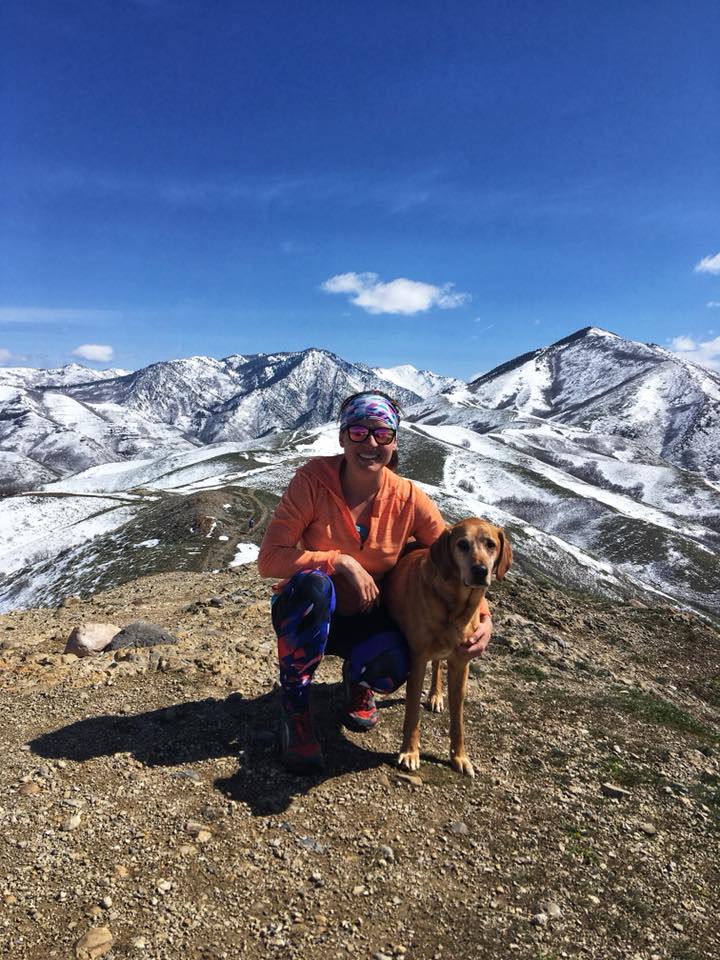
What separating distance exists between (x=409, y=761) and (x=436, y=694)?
1.80 meters

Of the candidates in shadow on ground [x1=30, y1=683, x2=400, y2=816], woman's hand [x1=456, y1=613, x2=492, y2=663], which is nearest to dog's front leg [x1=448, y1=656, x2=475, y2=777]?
woman's hand [x1=456, y1=613, x2=492, y2=663]

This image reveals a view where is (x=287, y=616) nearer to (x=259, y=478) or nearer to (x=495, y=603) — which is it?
(x=495, y=603)

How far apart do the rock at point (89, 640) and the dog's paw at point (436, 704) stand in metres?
5.72

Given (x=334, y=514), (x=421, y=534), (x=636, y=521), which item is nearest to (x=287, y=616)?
(x=334, y=514)

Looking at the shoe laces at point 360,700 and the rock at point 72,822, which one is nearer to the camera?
the rock at point 72,822

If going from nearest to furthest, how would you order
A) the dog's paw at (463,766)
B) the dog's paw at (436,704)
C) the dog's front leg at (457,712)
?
the dog's front leg at (457,712)
the dog's paw at (463,766)
the dog's paw at (436,704)

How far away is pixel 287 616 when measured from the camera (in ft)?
19.1

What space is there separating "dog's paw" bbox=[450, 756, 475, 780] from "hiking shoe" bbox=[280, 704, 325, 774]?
5.40 feet

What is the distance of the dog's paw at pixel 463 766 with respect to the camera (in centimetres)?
634

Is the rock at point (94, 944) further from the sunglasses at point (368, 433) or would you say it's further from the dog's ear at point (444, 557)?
the sunglasses at point (368, 433)

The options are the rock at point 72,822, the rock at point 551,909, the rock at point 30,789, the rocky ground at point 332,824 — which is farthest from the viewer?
the rock at point 30,789

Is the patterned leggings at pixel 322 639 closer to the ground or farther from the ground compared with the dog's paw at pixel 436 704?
farther from the ground

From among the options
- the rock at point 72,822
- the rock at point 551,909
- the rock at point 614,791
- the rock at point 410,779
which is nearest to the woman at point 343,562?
the rock at point 410,779

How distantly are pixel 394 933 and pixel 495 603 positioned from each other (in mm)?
10859
